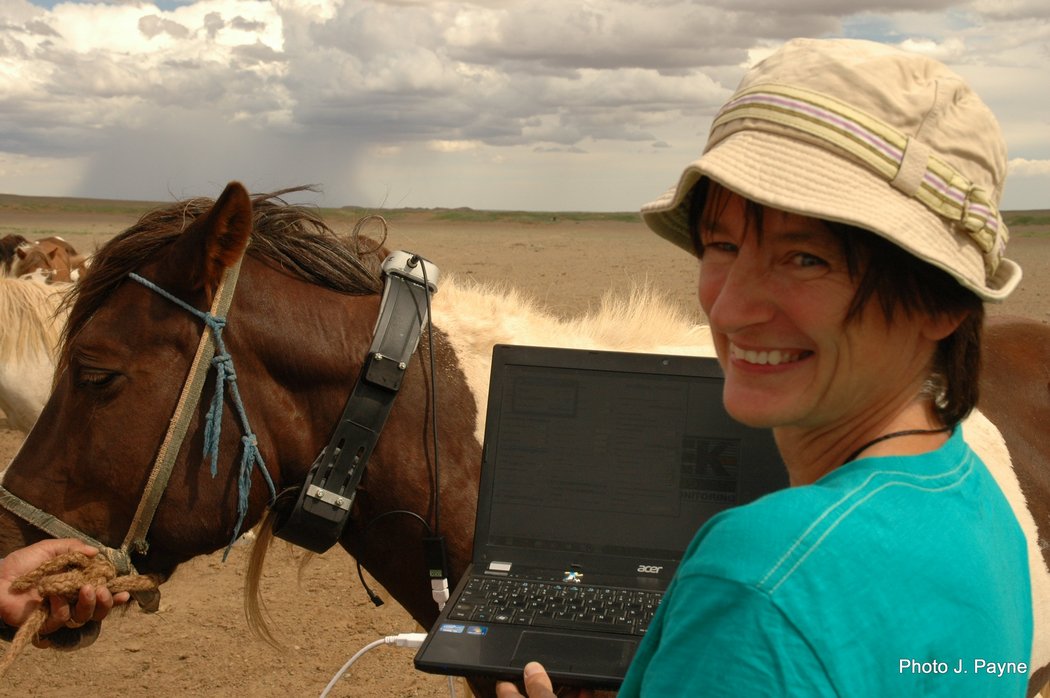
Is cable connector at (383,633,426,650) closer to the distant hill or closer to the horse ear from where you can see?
the horse ear

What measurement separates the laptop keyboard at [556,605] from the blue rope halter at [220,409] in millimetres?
640

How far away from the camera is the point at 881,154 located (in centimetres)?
98

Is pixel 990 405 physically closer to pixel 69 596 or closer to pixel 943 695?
pixel 943 695

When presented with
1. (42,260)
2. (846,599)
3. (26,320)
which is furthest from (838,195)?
(42,260)

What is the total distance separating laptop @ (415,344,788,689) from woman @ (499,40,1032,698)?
0.79 metres

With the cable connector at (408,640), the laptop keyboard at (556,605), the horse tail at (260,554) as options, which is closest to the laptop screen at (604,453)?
the laptop keyboard at (556,605)

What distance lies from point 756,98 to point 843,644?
0.63 m

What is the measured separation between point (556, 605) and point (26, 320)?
6.21 m

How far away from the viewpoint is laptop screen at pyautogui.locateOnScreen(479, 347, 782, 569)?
1976 mm

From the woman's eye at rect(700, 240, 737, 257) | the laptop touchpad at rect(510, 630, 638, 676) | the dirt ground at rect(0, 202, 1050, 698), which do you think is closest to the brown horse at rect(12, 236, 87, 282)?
the dirt ground at rect(0, 202, 1050, 698)

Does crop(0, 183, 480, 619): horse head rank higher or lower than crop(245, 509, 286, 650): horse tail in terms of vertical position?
higher

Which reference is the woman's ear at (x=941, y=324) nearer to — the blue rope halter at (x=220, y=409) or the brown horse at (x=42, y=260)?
the blue rope halter at (x=220, y=409)

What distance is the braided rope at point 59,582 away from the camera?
2037 mm

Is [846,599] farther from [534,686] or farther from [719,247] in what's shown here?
[534,686]
